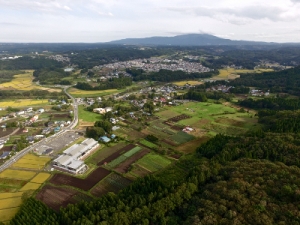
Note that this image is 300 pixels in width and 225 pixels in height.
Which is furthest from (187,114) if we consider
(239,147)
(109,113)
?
(239,147)

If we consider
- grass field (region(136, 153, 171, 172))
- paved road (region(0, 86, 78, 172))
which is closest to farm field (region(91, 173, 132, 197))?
grass field (region(136, 153, 171, 172))

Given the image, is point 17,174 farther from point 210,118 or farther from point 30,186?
point 210,118

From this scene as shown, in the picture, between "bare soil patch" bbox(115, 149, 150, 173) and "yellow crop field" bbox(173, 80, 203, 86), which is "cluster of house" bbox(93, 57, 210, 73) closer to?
"yellow crop field" bbox(173, 80, 203, 86)

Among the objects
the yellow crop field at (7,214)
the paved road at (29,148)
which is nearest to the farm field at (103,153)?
the paved road at (29,148)

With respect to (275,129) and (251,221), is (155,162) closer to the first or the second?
(251,221)

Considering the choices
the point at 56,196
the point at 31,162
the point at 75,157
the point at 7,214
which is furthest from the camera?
the point at 75,157

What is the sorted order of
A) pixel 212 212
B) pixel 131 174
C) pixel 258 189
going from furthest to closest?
pixel 131 174
pixel 258 189
pixel 212 212

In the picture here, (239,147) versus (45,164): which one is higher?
(239,147)

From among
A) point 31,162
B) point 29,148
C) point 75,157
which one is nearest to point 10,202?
point 31,162

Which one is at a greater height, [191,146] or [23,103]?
[191,146]
